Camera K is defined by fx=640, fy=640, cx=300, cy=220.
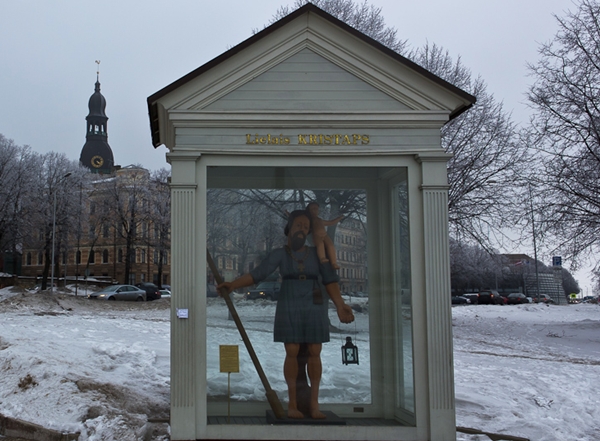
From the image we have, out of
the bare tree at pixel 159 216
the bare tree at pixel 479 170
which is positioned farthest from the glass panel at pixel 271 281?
the bare tree at pixel 159 216

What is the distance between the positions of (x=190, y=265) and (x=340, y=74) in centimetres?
231

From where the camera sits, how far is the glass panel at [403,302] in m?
6.03

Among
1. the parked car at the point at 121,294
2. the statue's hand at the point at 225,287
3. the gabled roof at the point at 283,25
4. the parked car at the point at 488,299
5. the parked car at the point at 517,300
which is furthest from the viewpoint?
the parked car at the point at 517,300

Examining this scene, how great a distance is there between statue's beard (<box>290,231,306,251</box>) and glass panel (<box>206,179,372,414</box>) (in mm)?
80

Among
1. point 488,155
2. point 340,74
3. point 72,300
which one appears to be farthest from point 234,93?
point 72,300

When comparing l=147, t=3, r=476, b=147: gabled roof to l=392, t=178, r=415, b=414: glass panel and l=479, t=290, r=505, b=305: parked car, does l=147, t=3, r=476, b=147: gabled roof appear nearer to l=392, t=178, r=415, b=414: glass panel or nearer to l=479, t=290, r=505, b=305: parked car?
l=392, t=178, r=415, b=414: glass panel

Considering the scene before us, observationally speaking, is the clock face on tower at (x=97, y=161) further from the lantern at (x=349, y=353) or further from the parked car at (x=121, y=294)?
the lantern at (x=349, y=353)

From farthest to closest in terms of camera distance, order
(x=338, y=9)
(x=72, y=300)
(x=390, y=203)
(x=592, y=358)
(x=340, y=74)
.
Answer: (x=72, y=300) → (x=338, y=9) → (x=592, y=358) → (x=390, y=203) → (x=340, y=74)

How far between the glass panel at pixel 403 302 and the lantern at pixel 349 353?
42cm

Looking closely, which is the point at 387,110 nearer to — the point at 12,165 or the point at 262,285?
the point at 262,285

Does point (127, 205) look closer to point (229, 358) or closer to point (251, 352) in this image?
point (251, 352)

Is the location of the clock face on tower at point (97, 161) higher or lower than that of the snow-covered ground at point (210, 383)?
higher

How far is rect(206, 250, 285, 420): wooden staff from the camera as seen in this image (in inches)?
235

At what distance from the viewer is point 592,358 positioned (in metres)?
14.8
